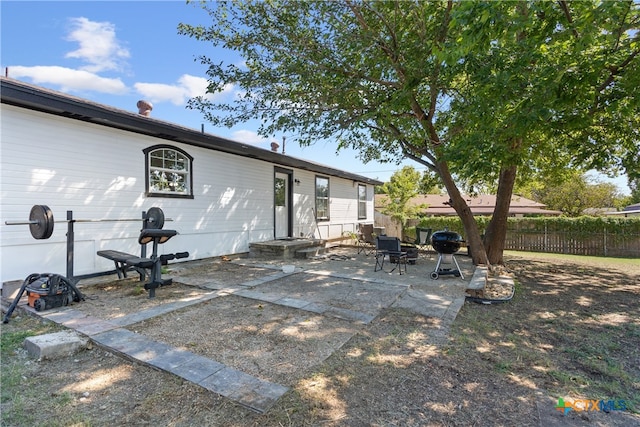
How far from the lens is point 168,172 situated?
7508mm

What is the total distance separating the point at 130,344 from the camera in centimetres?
319

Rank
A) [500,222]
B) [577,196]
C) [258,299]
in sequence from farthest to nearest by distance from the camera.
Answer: [577,196] < [500,222] < [258,299]

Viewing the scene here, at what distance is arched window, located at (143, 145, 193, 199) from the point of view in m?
7.10

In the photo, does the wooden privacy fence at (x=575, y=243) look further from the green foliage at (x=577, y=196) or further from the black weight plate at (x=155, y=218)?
the black weight plate at (x=155, y=218)

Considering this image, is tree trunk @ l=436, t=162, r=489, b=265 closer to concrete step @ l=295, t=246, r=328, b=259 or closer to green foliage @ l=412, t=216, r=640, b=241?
concrete step @ l=295, t=246, r=328, b=259

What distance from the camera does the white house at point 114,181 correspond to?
16.8 feet

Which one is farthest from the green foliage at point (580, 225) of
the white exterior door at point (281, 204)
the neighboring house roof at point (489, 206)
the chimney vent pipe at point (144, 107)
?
the chimney vent pipe at point (144, 107)

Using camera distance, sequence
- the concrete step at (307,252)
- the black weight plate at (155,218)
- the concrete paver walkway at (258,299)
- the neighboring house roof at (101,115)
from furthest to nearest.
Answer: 1. the concrete step at (307,252)
2. the black weight plate at (155,218)
3. the neighboring house roof at (101,115)
4. the concrete paver walkway at (258,299)

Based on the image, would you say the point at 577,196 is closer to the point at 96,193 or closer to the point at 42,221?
the point at 96,193

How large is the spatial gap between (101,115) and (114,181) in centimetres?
137

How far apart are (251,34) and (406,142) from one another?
4367 millimetres

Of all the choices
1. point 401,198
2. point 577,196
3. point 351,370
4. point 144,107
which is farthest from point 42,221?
point 577,196

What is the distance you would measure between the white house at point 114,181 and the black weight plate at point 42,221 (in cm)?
126

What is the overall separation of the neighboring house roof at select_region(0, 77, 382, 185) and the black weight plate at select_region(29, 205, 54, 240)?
6.08 feet
